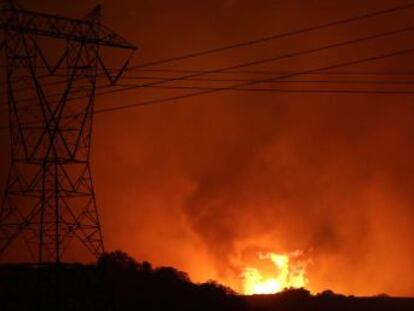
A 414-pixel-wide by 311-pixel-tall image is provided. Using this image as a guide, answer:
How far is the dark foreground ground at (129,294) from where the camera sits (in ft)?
143

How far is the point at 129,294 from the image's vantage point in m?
68.4

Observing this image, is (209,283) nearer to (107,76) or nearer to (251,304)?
(251,304)

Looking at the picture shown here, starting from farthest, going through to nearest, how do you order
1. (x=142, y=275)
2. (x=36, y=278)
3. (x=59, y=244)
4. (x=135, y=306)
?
1. (x=142, y=275)
2. (x=135, y=306)
3. (x=36, y=278)
4. (x=59, y=244)

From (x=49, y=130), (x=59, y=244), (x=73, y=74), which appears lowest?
(x=59, y=244)

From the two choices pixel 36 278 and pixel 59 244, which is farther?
pixel 36 278

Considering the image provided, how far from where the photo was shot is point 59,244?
41.5 metres

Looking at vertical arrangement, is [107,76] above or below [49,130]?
above

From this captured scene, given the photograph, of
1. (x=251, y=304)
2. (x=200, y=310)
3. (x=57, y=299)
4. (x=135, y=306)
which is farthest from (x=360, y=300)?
(x=57, y=299)

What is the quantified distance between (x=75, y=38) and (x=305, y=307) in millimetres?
46372

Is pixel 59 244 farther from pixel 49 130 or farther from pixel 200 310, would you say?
pixel 200 310

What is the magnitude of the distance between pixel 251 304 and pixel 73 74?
4100cm

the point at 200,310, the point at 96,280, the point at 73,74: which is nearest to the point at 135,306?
the point at 200,310

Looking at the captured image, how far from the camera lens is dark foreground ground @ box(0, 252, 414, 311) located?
43.7m

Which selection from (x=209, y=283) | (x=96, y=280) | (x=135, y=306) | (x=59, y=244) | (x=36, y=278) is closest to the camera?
(x=59, y=244)
